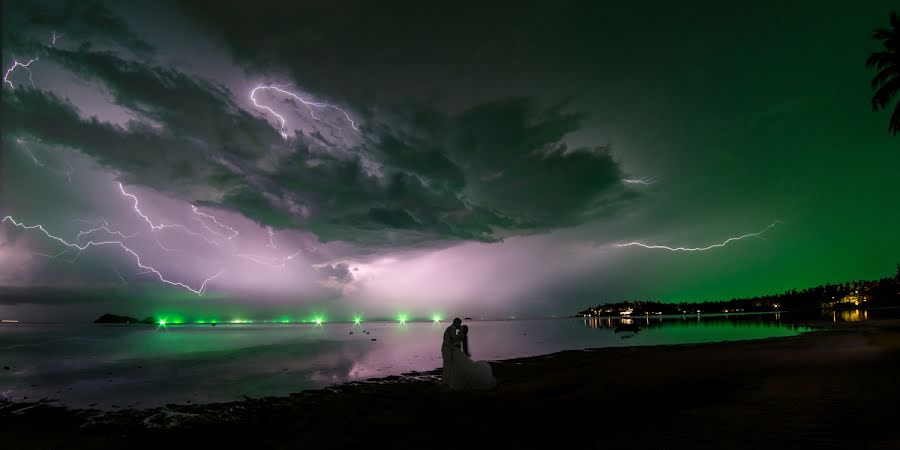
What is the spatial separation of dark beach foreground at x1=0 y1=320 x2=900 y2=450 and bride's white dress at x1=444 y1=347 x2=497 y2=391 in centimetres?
54

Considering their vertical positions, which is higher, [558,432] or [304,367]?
[558,432]

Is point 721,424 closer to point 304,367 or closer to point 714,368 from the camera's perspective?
point 714,368

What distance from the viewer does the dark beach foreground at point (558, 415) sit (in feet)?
29.9

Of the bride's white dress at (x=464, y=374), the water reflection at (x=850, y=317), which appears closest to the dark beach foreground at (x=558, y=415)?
the bride's white dress at (x=464, y=374)

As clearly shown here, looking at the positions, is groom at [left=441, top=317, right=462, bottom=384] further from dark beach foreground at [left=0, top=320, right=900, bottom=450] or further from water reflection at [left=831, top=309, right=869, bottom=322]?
water reflection at [left=831, top=309, right=869, bottom=322]

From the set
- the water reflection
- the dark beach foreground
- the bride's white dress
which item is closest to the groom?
the bride's white dress

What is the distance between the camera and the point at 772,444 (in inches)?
315

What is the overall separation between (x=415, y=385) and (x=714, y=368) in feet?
44.9

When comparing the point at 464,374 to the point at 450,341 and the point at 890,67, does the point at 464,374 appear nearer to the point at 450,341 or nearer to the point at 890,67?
the point at 450,341

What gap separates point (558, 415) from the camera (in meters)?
11.9

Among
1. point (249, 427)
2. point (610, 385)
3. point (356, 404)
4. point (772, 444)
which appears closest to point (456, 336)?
point (356, 404)

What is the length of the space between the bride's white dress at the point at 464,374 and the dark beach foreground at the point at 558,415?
54 cm

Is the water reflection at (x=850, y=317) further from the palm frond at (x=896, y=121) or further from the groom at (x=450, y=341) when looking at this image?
the groom at (x=450, y=341)

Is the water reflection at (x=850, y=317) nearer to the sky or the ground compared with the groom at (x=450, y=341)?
nearer to the ground
